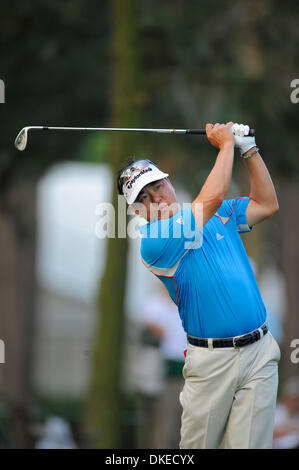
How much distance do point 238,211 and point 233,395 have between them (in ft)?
3.32

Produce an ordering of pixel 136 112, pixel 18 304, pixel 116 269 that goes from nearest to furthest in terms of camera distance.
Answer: pixel 136 112 < pixel 116 269 < pixel 18 304

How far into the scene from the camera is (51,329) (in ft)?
77.5

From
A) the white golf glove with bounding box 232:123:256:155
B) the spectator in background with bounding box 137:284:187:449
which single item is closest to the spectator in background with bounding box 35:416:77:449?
A: the spectator in background with bounding box 137:284:187:449

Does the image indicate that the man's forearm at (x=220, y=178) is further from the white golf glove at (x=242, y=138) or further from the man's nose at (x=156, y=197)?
the man's nose at (x=156, y=197)

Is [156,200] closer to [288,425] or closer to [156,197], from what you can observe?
[156,197]

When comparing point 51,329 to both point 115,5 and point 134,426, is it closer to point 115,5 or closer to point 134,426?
point 134,426

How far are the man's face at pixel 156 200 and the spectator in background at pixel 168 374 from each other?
3855mm

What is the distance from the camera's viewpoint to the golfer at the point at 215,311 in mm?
4258

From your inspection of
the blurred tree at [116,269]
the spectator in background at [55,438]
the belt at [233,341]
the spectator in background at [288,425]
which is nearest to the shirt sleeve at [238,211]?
the belt at [233,341]

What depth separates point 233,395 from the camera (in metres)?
4.33

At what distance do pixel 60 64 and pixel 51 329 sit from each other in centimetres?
1460

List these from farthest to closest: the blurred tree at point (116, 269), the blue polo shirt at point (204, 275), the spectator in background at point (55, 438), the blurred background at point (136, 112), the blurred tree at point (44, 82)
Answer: the blurred tree at point (44, 82), the blurred tree at point (116, 269), the blurred background at point (136, 112), the spectator in background at point (55, 438), the blue polo shirt at point (204, 275)

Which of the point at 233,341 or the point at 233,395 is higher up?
Result: the point at 233,341

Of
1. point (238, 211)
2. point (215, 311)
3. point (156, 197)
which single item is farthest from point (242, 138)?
point (215, 311)
